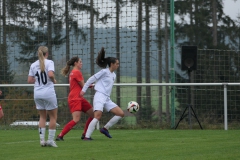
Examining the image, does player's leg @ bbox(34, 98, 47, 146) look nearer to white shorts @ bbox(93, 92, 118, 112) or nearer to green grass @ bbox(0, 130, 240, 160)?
green grass @ bbox(0, 130, 240, 160)

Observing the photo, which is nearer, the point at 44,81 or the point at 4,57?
the point at 44,81

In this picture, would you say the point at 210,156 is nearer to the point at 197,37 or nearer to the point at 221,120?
the point at 221,120

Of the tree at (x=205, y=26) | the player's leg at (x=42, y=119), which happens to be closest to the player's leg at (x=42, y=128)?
the player's leg at (x=42, y=119)

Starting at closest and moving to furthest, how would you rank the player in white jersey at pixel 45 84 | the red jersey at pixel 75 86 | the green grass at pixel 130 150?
the green grass at pixel 130 150 → the player in white jersey at pixel 45 84 → the red jersey at pixel 75 86

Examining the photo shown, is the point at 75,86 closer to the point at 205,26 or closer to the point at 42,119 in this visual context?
the point at 42,119

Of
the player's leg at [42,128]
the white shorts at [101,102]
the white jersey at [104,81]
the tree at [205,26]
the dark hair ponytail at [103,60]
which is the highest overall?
the tree at [205,26]

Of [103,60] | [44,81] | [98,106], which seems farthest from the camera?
[103,60]

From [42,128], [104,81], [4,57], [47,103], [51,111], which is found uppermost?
[4,57]

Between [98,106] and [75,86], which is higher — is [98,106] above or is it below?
below

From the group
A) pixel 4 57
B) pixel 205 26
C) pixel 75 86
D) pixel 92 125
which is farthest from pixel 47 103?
pixel 205 26

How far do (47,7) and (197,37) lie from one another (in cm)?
1963

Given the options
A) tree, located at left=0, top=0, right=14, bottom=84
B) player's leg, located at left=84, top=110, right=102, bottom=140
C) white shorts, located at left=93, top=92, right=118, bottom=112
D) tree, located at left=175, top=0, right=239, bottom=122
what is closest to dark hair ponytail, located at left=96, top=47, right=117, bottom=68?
white shorts, located at left=93, top=92, right=118, bottom=112

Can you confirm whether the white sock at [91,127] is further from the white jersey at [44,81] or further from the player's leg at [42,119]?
the white jersey at [44,81]

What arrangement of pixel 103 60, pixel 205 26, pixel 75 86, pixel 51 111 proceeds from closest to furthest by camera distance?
pixel 51 111
pixel 103 60
pixel 75 86
pixel 205 26
